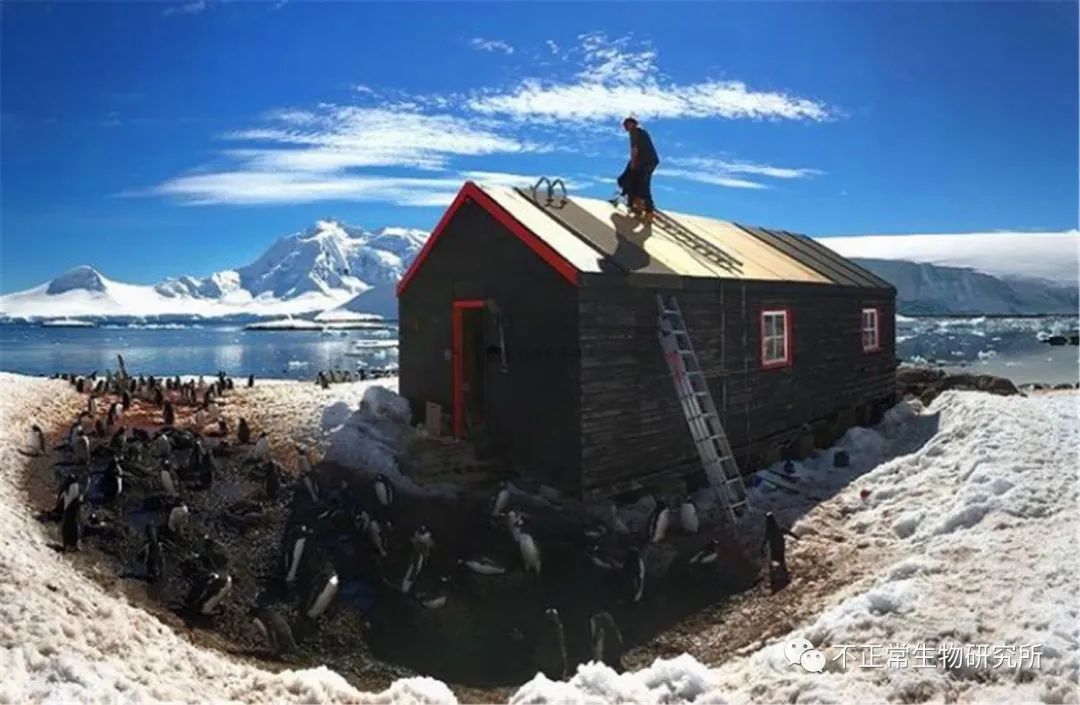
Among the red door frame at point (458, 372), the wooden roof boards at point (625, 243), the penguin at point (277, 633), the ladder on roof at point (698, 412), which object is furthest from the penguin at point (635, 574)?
the red door frame at point (458, 372)

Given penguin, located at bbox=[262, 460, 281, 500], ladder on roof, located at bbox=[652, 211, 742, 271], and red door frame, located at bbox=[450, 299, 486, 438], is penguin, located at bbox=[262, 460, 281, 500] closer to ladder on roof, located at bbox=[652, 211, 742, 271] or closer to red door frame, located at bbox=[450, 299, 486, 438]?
red door frame, located at bbox=[450, 299, 486, 438]

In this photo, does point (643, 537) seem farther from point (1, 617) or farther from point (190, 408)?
point (190, 408)

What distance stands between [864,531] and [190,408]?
1414cm

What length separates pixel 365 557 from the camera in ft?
38.2

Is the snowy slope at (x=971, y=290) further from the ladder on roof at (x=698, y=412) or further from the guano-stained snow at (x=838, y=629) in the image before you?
the guano-stained snow at (x=838, y=629)

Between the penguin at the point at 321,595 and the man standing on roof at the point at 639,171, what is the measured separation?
11.0m

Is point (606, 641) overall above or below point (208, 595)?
below

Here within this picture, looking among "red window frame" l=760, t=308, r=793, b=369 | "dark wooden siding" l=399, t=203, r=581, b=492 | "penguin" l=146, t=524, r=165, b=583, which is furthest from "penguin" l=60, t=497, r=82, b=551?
"red window frame" l=760, t=308, r=793, b=369

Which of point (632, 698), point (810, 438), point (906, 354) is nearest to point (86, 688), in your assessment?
point (632, 698)

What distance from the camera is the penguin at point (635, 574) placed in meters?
11.0

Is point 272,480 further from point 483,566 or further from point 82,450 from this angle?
point 483,566

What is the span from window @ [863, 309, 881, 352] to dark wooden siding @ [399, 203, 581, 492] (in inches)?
502

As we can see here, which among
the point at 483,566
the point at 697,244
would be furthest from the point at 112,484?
the point at 697,244

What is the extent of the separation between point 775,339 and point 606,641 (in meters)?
10.7
